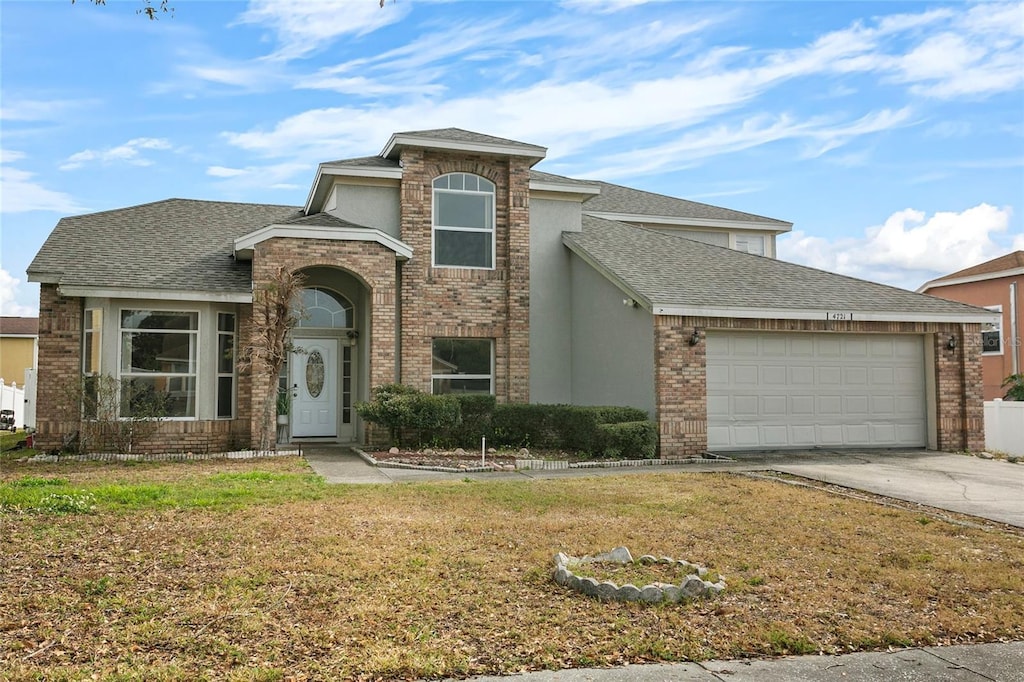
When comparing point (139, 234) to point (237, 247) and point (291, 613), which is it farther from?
point (291, 613)

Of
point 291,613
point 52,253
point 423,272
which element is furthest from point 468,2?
point 52,253

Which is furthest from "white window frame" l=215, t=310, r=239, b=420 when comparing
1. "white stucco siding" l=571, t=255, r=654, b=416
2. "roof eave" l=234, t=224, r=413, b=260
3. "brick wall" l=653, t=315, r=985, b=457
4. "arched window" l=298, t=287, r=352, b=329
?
"brick wall" l=653, t=315, r=985, b=457

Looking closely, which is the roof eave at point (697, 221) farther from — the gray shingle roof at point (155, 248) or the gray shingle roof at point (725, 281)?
the gray shingle roof at point (155, 248)

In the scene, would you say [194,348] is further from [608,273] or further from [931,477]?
[931,477]

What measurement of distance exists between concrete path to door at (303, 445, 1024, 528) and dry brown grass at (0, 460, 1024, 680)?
5.33ft

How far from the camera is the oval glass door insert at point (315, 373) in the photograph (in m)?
18.5

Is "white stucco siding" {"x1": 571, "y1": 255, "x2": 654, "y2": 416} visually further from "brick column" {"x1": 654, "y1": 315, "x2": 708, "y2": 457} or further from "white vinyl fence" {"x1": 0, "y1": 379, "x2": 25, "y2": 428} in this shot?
"white vinyl fence" {"x1": 0, "y1": 379, "x2": 25, "y2": 428}

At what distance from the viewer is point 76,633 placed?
534 centimetres

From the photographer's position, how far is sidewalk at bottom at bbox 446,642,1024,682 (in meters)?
4.77

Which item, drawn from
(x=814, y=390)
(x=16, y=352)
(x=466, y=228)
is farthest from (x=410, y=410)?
(x=16, y=352)

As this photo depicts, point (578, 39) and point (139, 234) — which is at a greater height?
point (578, 39)

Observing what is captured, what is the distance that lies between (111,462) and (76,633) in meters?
9.87

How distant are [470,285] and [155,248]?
692 cm

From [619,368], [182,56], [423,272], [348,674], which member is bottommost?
[348,674]
